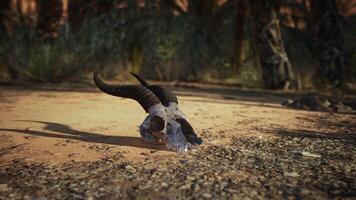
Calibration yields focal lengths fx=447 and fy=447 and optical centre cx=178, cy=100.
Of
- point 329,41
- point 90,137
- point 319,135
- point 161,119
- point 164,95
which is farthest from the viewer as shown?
point 329,41

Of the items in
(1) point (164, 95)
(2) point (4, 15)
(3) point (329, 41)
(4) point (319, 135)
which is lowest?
(4) point (319, 135)

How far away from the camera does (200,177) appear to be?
3.96 meters

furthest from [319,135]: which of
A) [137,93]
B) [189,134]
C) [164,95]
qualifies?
[137,93]

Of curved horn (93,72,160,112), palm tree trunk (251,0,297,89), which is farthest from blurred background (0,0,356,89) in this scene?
curved horn (93,72,160,112)

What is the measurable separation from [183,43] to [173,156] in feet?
36.0

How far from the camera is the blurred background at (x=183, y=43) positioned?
13.0 m

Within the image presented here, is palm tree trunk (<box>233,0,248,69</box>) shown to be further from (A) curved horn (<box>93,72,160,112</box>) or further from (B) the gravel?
(B) the gravel

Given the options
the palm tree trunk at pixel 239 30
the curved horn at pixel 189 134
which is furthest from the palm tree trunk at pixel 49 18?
the curved horn at pixel 189 134

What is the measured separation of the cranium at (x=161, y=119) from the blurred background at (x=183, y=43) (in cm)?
763

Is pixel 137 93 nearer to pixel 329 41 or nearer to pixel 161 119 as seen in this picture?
pixel 161 119

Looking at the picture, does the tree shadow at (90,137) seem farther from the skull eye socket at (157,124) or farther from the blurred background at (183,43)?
the blurred background at (183,43)

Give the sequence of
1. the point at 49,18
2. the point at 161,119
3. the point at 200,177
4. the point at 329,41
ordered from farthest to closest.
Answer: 1. the point at 49,18
2. the point at 329,41
3. the point at 161,119
4. the point at 200,177

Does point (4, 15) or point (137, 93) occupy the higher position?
point (4, 15)

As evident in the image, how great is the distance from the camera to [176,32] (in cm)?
1561
